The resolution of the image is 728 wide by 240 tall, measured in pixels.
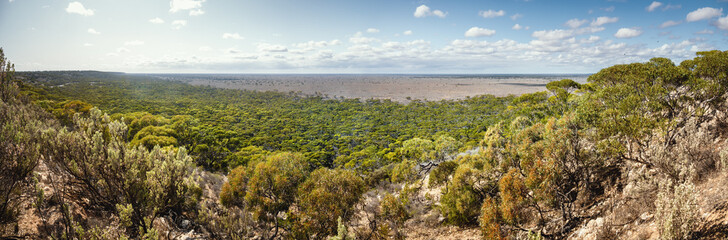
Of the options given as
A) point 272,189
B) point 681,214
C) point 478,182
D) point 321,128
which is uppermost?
point 681,214

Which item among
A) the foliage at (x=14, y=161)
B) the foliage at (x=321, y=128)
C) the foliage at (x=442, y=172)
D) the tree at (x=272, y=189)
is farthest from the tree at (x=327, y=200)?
the foliage at (x=321, y=128)

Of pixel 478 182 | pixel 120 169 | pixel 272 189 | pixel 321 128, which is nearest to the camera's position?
pixel 120 169

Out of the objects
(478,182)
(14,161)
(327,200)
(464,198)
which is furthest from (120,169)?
(478,182)

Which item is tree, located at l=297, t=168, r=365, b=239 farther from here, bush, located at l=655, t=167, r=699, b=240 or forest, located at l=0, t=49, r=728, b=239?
bush, located at l=655, t=167, r=699, b=240

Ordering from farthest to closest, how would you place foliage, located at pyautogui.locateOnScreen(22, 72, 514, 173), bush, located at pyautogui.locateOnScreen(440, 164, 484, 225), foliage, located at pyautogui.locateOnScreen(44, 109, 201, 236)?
foliage, located at pyautogui.locateOnScreen(22, 72, 514, 173), bush, located at pyautogui.locateOnScreen(440, 164, 484, 225), foliage, located at pyautogui.locateOnScreen(44, 109, 201, 236)

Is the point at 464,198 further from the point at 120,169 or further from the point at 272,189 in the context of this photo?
the point at 120,169

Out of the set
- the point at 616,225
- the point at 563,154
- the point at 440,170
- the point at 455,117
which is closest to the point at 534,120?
the point at 440,170

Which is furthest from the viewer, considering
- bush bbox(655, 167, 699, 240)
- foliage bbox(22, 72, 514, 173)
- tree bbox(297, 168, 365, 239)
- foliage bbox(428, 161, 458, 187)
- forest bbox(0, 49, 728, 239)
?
foliage bbox(22, 72, 514, 173)

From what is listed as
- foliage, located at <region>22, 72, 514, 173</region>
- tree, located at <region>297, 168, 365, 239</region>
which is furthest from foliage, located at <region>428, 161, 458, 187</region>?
tree, located at <region>297, 168, 365, 239</region>
